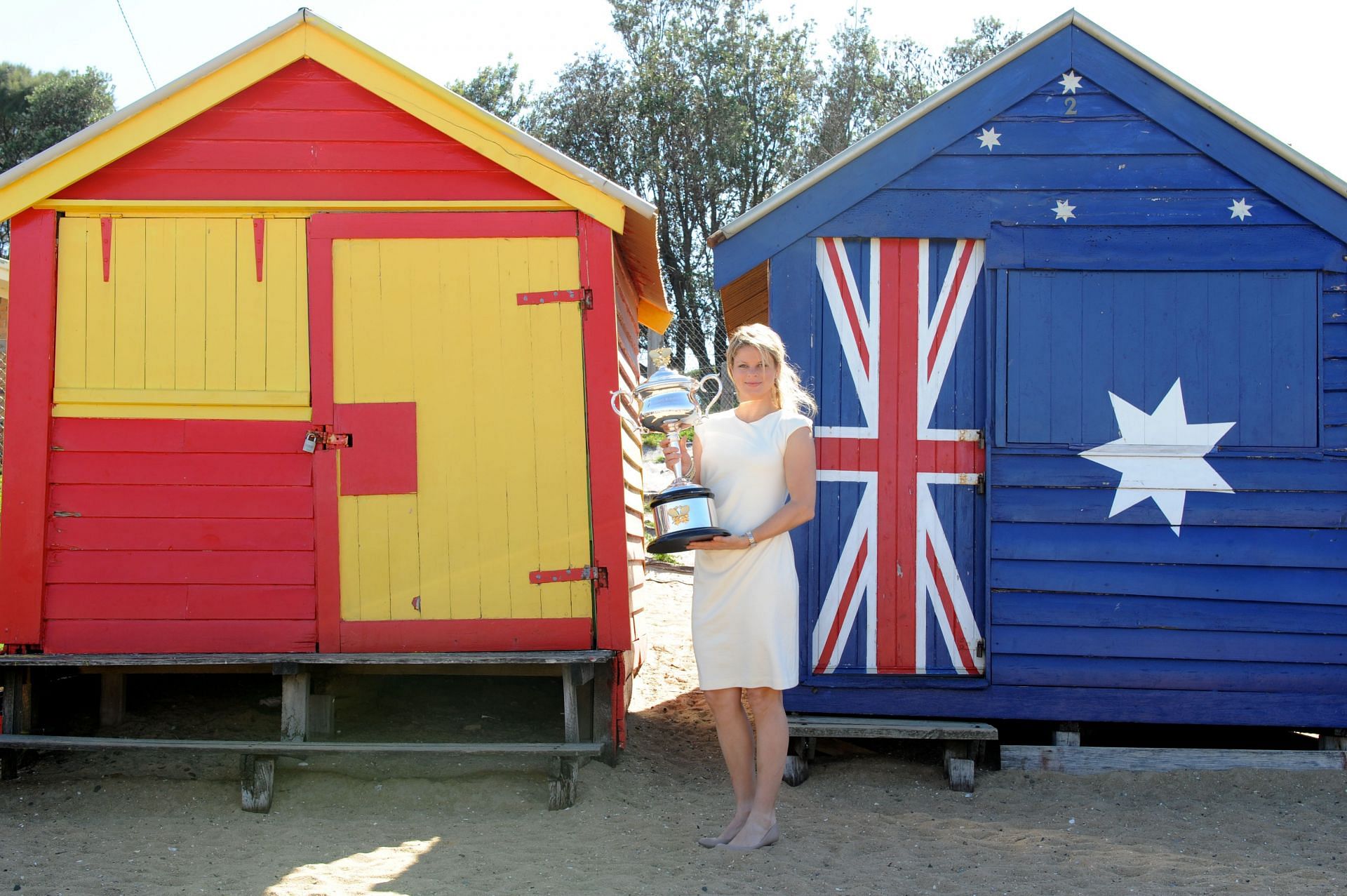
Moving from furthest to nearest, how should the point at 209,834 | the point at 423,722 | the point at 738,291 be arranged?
the point at 738,291 → the point at 423,722 → the point at 209,834

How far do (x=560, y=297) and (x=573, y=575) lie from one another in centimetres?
132

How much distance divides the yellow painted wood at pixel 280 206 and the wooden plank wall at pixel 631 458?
32.5 inches

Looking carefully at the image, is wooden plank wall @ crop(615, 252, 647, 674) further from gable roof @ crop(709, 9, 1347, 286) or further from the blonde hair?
the blonde hair

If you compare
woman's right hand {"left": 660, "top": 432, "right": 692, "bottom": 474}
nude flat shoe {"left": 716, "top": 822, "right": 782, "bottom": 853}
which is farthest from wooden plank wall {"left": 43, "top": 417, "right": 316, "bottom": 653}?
nude flat shoe {"left": 716, "top": 822, "right": 782, "bottom": 853}

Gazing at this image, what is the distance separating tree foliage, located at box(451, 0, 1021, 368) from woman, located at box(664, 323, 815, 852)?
17033mm

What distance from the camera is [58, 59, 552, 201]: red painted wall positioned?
5.27m

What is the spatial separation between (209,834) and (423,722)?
5.00 ft

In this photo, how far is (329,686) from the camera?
5.45 meters

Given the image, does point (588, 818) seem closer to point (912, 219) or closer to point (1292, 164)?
point (912, 219)

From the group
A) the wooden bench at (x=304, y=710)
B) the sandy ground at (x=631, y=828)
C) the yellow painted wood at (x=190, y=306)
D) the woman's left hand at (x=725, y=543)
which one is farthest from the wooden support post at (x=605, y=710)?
the yellow painted wood at (x=190, y=306)

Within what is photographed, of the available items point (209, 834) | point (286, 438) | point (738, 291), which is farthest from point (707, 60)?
point (209, 834)

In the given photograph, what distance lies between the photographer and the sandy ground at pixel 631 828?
3.92 m

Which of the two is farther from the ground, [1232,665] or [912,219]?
[912,219]

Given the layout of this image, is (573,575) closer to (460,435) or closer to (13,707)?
(460,435)
